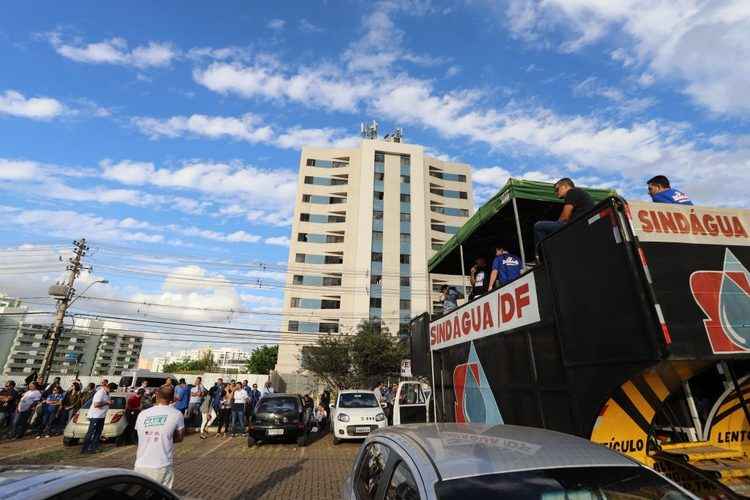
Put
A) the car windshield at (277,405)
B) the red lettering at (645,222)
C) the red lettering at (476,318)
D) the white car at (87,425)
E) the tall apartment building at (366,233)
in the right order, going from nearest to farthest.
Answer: the red lettering at (645,222), the red lettering at (476,318), the white car at (87,425), the car windshield at (277,405), the tall apartment building at (366,233)

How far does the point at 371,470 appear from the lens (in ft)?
9.87

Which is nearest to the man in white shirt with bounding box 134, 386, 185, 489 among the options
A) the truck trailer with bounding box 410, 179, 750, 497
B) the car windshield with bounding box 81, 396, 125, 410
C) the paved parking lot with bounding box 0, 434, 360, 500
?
the paved parking lot with bounding box 0, 434, 360, 500

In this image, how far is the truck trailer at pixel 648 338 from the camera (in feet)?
9.71

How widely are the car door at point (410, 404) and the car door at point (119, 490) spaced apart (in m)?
9.13

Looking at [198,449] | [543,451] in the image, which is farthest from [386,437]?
[198,449]

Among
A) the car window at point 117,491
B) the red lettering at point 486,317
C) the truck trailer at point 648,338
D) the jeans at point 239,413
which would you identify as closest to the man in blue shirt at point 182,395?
the jeans at point 239,413

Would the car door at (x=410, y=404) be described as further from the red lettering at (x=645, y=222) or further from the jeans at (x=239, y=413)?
the red lettering at (x=645, y=222)

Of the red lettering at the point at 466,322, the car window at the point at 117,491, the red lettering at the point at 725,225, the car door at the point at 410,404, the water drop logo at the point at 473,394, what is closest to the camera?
the car window at the point at 117,491

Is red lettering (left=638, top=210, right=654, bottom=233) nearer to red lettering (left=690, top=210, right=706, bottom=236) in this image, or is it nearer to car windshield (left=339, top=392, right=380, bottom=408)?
red lettering (left=690, top=210, right=706, bottom=236)

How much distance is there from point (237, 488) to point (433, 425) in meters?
5.68

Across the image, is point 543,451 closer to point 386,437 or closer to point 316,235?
point 386,437

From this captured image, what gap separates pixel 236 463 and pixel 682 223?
Answer: 33.2ft

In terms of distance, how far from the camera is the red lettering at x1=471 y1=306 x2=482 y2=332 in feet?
18.6

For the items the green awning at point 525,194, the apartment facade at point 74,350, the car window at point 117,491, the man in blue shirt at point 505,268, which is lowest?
the car window at point 117,491
